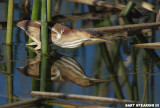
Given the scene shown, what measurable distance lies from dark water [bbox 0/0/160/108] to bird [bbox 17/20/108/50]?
0.37 ft

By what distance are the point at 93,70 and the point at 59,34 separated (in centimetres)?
51

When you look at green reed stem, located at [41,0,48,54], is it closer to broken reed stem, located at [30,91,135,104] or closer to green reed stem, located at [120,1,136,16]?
broken reed stem, located at [30,91,135,104]

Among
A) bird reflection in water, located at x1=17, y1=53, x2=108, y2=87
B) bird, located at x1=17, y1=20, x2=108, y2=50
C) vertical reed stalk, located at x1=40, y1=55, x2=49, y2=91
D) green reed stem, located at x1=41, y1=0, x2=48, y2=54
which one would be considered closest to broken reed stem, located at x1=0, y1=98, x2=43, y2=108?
vertical reed stalk, located at x1=40, y1=55, x2=49, y2=91

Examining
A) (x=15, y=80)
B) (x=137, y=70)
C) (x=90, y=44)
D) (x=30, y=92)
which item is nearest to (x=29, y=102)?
(x=30, y=92)

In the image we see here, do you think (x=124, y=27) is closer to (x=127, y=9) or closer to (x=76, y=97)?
(x=127, y=9)

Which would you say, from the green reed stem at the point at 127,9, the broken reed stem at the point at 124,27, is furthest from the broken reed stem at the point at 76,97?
the green reed stem at the point at 127,9

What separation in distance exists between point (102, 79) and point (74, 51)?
0.83 meters

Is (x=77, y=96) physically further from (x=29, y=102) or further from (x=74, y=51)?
(x=74, y=51)

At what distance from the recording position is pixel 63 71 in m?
2.84

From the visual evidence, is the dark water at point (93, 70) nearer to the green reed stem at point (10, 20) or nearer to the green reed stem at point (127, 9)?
the green reed stem at point (10, 20)

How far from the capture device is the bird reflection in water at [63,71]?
8.54 feet

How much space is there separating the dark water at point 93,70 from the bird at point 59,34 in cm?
11

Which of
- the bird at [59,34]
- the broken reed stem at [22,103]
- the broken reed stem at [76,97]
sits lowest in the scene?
the broken reed stem at [22,103]

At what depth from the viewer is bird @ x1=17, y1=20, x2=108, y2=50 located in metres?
3.17
